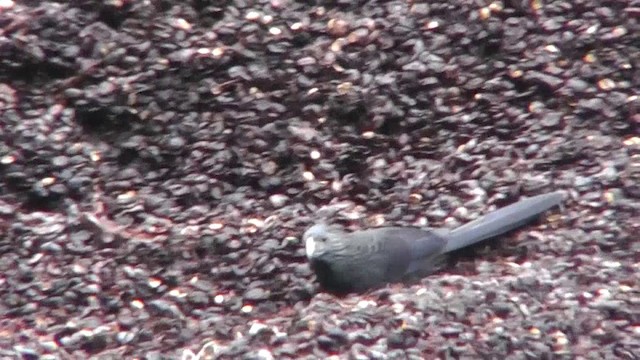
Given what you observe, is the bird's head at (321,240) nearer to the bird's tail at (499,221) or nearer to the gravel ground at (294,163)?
the gravel ground at (294,163)

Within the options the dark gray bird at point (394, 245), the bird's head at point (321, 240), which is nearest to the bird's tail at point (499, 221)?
the dark gray bird at point (394, 245)

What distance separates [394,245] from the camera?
10.4 feet

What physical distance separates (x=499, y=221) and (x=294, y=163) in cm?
76

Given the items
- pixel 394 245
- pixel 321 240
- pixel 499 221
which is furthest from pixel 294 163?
pixel 499 221

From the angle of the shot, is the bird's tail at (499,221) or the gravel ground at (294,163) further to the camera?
the bird's tail at (499,221)

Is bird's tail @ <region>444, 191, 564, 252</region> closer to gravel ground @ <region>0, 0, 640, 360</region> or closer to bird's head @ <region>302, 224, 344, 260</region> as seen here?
gravel ground @ <region>0, 0, 640, 360</region>

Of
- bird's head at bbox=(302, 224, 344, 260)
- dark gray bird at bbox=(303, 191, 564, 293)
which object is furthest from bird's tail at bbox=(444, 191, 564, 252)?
bird's head at bbox=(302, 224, 344, 260)

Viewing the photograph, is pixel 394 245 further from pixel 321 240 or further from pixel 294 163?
pixel 294 163

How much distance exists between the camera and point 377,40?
11.6ft

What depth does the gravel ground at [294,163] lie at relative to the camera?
297 cm

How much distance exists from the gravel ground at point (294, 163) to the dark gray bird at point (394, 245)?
7 cm

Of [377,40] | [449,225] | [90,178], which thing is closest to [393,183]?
[449,225]

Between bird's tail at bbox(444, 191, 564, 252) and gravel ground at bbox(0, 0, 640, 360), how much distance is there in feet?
0.20

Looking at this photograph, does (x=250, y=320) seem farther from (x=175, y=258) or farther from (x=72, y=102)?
(x=72, y=102)
